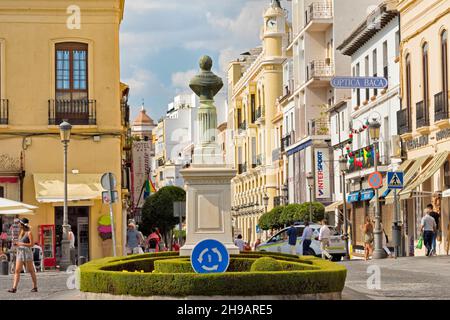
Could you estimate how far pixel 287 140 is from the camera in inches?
3127

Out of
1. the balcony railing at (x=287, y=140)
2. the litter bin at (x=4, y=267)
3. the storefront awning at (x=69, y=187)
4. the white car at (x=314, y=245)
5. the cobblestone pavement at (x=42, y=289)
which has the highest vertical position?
the balcony railing at (x=287, y=140)

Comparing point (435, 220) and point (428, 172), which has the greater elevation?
point (428, 172)

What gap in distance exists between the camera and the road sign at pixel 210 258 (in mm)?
15445

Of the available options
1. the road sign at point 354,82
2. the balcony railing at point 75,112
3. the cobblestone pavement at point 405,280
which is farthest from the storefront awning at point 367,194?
the road sign at point 354,82

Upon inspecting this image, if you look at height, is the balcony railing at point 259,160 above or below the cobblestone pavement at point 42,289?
above

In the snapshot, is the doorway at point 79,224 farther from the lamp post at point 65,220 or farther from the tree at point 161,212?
the tree at point 161,212

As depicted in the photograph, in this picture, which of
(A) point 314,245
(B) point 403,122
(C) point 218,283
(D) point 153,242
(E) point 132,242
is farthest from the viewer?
(D) point 153,242

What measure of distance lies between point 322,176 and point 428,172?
96.7ft

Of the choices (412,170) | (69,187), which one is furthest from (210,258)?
(412,170)

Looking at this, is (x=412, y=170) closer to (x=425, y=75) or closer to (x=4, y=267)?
(x=425, y=75)

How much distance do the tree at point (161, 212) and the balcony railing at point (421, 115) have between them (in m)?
36.1

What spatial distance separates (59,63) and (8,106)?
2.31 meters

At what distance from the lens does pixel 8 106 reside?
39.3m
